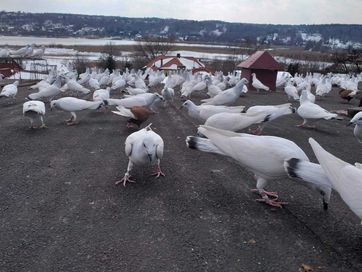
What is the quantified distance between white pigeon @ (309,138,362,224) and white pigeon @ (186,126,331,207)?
57cm

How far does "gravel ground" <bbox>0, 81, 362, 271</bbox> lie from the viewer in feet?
14.3

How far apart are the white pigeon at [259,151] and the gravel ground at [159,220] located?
1.55 feet

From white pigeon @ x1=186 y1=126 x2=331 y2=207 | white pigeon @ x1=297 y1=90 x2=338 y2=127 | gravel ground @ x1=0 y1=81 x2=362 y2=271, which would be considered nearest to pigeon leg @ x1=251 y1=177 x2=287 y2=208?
white pigeon @ x1=186 y1=126 x2=331 y2=207

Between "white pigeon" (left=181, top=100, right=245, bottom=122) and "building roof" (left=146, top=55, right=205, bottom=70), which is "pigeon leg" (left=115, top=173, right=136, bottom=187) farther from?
"building roof" (left=146, top=55, right=205, bottom=70)

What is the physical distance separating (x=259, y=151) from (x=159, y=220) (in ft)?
5.83

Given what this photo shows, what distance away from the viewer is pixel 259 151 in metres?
5.51

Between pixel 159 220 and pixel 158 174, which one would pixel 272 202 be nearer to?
pixel 159 220

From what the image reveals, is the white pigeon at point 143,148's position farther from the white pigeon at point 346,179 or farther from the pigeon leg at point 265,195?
the white pigeon at point 346,179

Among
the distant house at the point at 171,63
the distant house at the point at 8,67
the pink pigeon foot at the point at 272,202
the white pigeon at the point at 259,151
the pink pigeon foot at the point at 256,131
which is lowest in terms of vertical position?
the distant house at the point at 171,63

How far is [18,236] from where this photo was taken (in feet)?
15.5

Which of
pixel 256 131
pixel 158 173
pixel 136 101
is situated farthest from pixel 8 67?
pixel 158 173

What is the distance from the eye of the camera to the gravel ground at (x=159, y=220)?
434cm

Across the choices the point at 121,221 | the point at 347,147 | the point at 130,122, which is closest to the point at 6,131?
the point at 130,122

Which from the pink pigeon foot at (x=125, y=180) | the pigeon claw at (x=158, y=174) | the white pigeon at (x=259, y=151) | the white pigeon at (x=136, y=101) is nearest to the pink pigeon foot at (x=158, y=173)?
the pigeon claw at (x=158, y=174)
